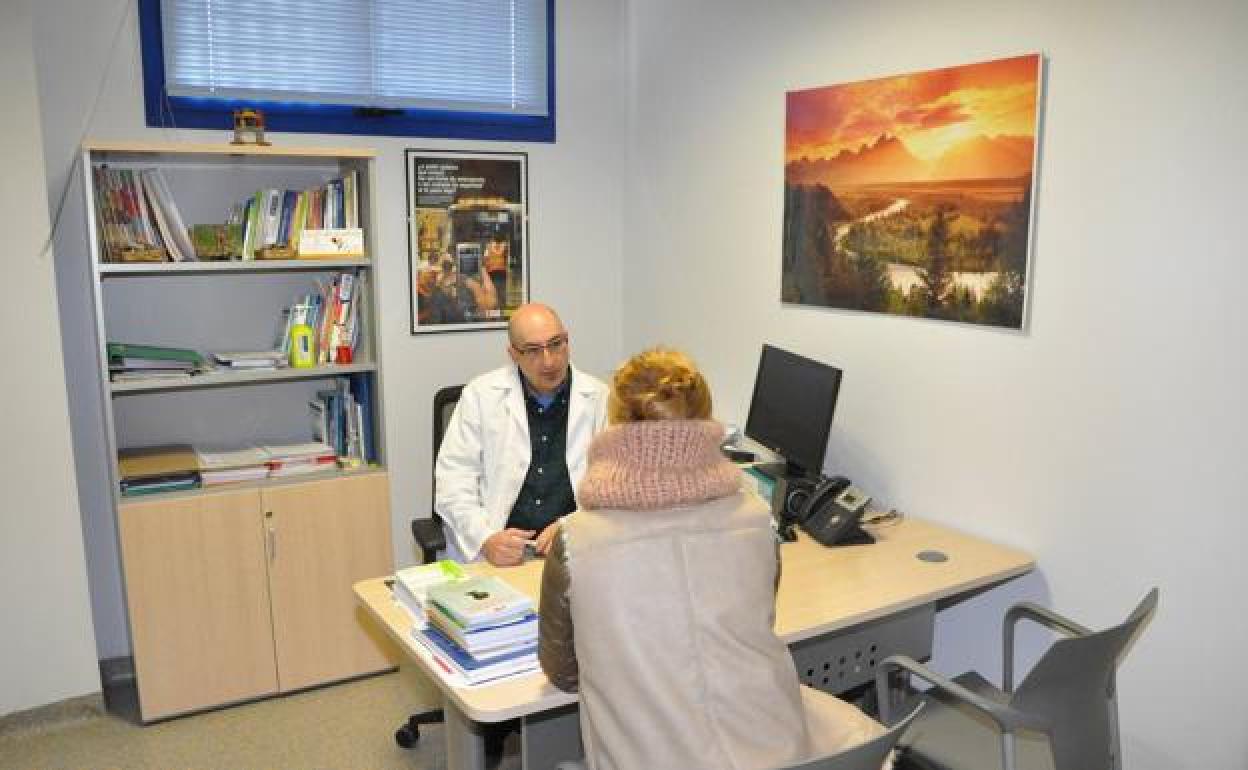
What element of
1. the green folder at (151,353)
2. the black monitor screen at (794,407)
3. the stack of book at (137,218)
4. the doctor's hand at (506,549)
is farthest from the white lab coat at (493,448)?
the stack of book at (137,218)

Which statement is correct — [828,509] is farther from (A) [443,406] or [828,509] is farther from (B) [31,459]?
(B) [31,459]

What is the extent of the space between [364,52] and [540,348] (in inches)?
68.4

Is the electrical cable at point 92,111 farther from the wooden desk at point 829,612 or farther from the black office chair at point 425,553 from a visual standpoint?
the wooden desk at point 829,612

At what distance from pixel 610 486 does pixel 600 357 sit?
285 cm

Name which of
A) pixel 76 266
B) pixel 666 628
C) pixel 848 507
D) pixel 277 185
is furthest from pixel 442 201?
pixel 666 628

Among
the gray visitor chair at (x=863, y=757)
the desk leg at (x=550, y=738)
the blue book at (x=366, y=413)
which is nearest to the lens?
the gray visitor chair at (x=863, y=757)

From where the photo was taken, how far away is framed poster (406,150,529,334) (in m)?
4.10

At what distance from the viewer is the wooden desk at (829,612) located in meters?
2.07

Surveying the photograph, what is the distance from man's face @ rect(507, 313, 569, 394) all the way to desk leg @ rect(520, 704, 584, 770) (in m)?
1.10

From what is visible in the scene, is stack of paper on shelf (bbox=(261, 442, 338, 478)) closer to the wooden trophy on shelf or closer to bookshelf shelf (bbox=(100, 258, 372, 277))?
bookshelf shelf (bbox=(100, 258, 372, 277))

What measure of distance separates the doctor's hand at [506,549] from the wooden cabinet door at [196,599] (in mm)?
1247

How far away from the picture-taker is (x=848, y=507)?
2955 mm

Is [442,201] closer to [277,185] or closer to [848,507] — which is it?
[277,185]

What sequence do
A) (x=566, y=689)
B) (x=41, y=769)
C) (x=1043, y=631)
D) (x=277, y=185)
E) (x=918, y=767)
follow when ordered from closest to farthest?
(x=566, y=689), (x=918, y=767), (x=1043, y=631), (x=41, y=769), (x=277, y=185)
